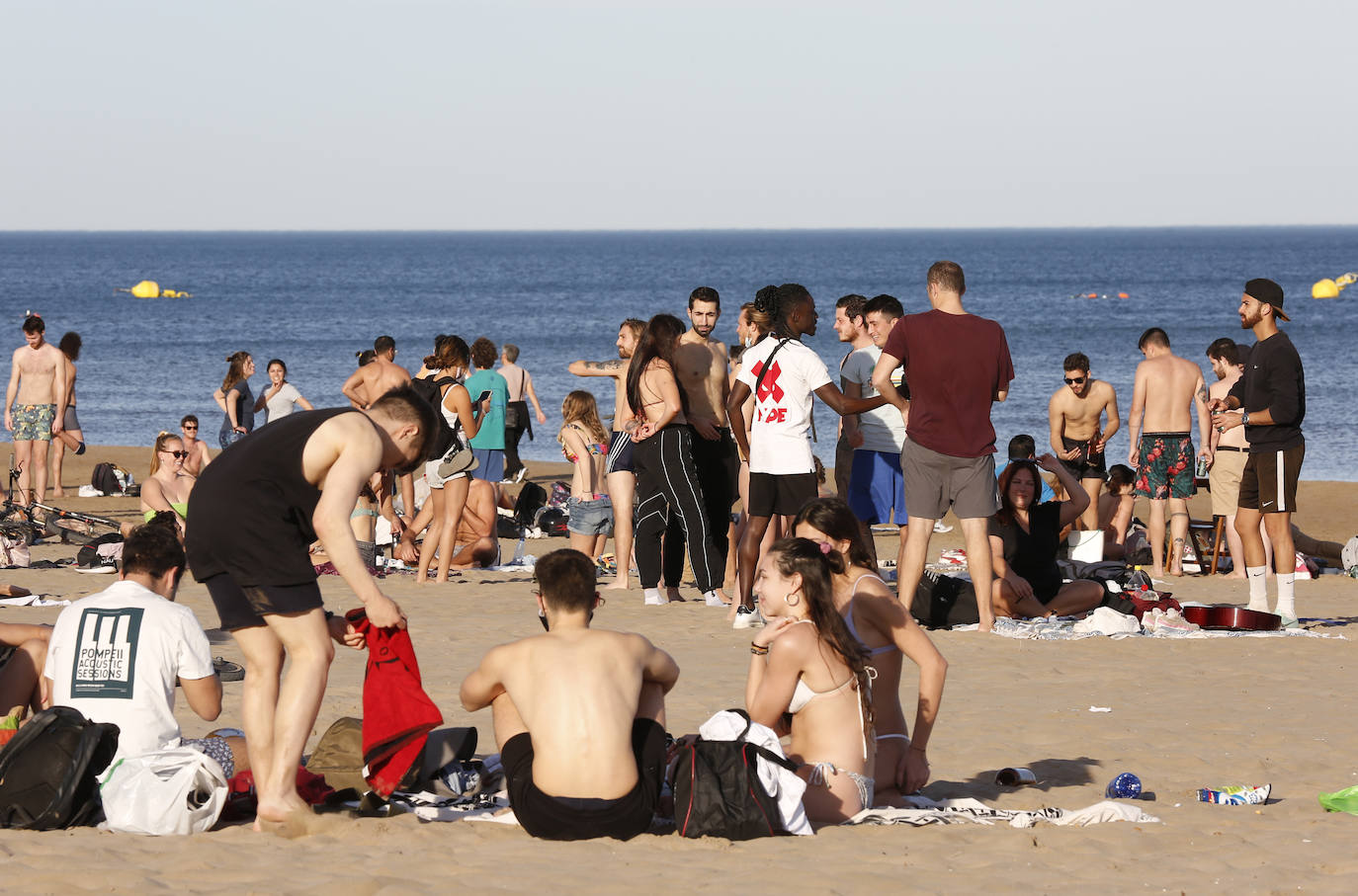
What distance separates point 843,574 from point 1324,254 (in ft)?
472

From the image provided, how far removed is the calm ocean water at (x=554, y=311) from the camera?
30562 millimetres

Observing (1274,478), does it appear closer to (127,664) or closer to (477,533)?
(477,533)

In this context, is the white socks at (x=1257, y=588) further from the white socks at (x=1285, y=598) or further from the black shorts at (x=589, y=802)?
the black shorts at (x=589, y=802)

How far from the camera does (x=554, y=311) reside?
228ft

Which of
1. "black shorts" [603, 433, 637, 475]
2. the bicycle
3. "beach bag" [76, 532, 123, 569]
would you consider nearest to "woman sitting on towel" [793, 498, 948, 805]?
"black shorts" [603, 433, 637, 475]

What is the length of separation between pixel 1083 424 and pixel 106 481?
9.87m

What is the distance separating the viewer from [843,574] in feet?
16.2

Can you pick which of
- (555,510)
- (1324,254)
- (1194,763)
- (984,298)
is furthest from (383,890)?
(1324,254)

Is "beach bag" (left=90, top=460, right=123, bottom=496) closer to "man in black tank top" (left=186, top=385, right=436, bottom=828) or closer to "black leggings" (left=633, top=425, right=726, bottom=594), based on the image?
"black leggings" (left=633, top=425, right=726, bottom=594)

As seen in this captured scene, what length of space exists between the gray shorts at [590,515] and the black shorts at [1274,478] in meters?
4.30

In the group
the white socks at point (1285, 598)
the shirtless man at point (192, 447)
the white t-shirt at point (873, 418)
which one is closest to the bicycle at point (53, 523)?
the shirtless man at point (192, 447)

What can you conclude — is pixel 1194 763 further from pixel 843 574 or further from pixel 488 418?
pixel 488 418

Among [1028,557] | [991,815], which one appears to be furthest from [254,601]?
[1028,557]

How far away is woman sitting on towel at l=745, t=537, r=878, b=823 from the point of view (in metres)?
4.51
